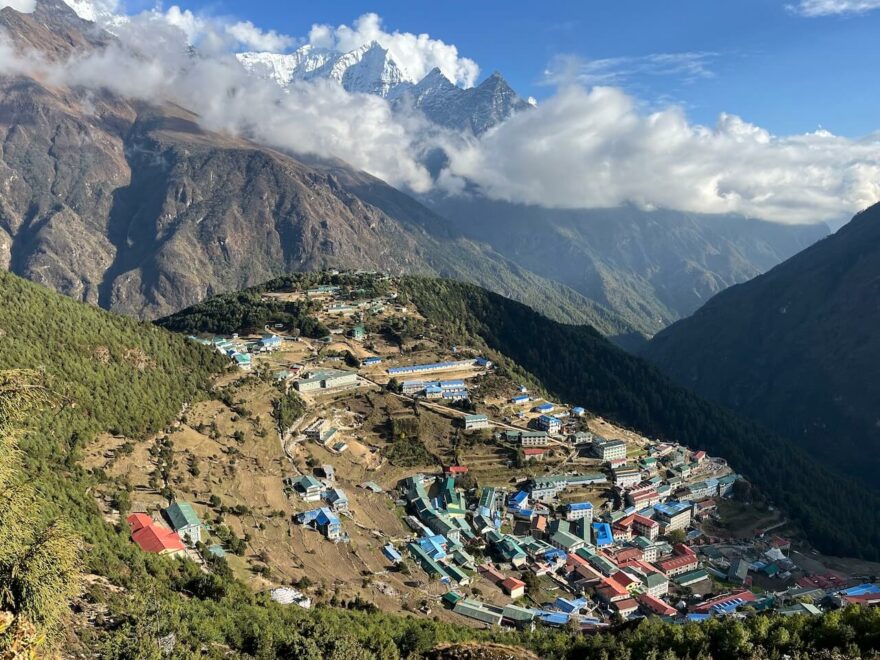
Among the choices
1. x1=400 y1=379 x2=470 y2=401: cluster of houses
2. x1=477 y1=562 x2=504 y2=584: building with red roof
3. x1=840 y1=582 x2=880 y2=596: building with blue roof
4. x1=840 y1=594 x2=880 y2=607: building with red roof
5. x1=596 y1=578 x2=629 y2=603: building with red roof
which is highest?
x1=400 y1=379 x2=470 y2=401: cluster of houses

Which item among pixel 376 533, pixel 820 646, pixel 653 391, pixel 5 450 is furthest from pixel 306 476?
pixel 653 391

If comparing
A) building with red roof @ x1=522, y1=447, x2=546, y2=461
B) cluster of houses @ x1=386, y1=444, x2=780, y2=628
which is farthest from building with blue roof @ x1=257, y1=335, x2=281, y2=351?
building with red roof @ x1=522, y1=447, x2=546, y2=461

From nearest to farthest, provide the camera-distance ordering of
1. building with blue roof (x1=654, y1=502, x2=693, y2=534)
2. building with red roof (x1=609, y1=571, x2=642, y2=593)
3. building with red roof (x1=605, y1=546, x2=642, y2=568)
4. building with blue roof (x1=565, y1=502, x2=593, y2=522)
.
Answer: building with red roof (x1=609, y1=571, x2=642, y2=593), building with red roof (x1=605, y1=546, x2=642, y2=568), building with blue roof (x1=565, y1=502, x2=593, y2=522), building with blue roof (x1=654, y1=502, x2=693, y2=534)

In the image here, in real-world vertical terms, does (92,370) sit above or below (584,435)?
above

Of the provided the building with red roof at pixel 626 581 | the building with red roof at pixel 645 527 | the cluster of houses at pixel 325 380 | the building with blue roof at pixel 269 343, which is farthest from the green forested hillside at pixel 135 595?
the building with blue roof at pixel 269 343

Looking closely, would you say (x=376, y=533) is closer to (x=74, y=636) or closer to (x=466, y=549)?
(x=466, y=549)

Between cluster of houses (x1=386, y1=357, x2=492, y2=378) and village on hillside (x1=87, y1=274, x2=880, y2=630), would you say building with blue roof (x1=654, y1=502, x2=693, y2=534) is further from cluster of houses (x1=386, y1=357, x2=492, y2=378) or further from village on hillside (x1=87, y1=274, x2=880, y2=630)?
cluster of houses (x1=386, y1=357, x2=492, y2=378)

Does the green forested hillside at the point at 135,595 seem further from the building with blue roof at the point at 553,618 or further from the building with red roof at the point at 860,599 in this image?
the building with red roof at the point at 860,599
